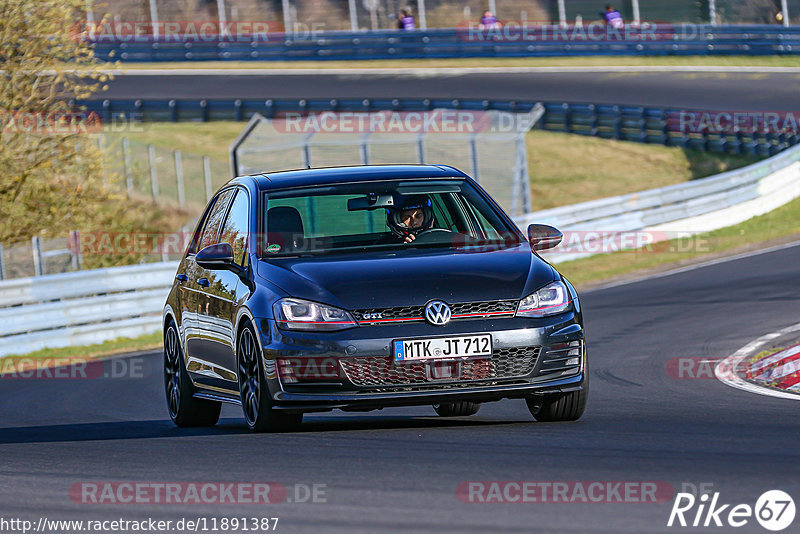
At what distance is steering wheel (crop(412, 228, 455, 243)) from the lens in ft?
28.6

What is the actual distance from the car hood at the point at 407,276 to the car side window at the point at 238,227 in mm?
481

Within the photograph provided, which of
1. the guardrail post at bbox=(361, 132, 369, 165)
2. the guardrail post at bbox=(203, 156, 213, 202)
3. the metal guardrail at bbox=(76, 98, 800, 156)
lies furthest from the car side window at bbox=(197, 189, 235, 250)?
the metal guardrail at bbox=(76, 98, 800, 156)

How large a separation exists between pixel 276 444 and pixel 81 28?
1721 cm

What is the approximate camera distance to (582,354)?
8.12m

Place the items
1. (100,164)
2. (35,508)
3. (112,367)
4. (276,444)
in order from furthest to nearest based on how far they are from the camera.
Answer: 1. (100,164)
2. (112,367)
3. (276,444)
4. (35,508)

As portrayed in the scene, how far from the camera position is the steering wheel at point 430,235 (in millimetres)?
8727

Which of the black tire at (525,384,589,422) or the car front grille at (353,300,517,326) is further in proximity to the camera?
the black tire at (525,384,589,422)

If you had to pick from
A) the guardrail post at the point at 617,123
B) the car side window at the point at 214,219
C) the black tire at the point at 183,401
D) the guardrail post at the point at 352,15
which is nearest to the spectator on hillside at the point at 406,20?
the guardrail post at the point at 352,15

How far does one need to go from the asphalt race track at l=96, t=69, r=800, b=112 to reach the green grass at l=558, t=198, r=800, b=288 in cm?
1151

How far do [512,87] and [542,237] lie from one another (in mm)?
34510

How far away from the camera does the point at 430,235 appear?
877cm

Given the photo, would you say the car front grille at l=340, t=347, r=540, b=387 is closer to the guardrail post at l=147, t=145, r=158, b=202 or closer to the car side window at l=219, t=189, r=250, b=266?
the car side window at l=219, t=189, r=250, b=266

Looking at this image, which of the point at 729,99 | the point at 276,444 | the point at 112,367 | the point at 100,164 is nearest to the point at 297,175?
the point at 276,444

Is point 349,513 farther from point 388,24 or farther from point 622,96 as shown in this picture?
point 388,24
